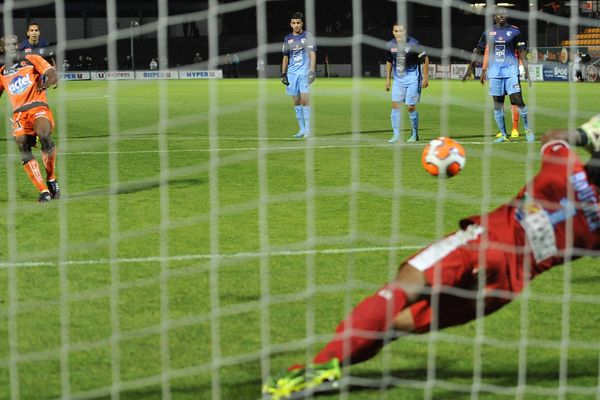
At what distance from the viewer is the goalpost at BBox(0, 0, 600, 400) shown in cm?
444

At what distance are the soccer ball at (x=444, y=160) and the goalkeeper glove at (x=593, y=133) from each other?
2.07ft

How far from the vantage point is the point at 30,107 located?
376 inches

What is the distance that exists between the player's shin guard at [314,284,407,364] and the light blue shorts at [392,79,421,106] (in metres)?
11.2

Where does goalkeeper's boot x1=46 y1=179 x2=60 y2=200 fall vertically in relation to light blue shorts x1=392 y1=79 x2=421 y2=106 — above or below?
below

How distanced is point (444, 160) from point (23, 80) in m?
6.06

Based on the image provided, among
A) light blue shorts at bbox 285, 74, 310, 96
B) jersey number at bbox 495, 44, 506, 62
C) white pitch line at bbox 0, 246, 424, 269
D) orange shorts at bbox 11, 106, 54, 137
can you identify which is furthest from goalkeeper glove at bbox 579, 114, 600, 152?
light blue shorts at bbox 285, 74, 310, 96

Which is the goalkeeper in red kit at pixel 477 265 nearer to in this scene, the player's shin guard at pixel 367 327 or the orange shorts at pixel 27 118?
the player's shin guard at pixel 367 327

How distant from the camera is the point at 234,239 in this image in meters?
7.47

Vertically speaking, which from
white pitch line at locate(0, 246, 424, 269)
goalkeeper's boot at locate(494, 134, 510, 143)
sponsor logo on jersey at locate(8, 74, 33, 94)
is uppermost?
sponsor logo on jersey at locate(8, 74, 33, 94)

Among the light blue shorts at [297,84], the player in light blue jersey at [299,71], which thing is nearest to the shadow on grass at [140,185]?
the player in light blue jersey at [299,71]

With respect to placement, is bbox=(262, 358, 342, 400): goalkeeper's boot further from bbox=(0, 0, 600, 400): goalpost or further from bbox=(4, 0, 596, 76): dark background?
bbox=(4, 0, 596, 76): dark background

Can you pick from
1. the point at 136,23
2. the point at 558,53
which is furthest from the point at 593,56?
the point at 136,23

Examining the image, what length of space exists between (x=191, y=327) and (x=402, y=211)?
12.4ft

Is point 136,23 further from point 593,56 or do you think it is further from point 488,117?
point 488,117
